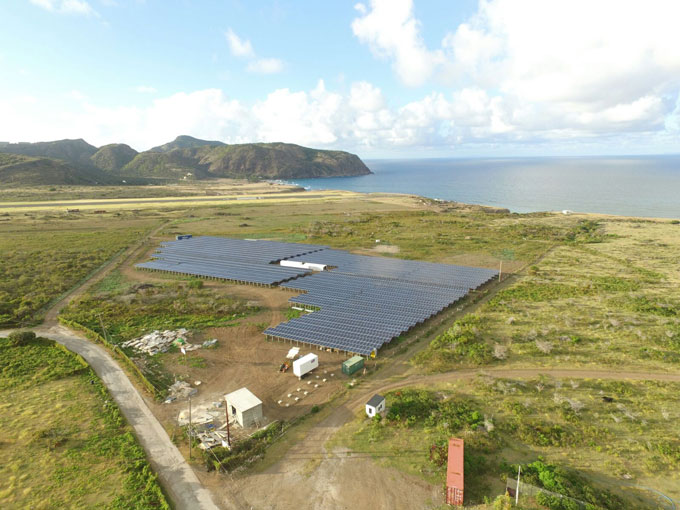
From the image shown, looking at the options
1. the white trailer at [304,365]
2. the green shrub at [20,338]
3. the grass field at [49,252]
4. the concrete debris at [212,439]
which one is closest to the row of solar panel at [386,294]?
the white trailer at [304,365]

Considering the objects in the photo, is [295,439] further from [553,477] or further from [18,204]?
[18,204]

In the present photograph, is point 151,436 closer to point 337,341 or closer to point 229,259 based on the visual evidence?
point 337,341

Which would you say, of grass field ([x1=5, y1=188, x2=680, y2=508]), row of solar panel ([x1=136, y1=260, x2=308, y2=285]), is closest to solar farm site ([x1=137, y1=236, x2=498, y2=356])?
row of solar panel ([x1=136, y1=260, x2=308, y2=285])

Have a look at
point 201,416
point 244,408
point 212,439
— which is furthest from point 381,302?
point 212,439

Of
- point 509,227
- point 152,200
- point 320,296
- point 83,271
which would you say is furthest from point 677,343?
point 152,200

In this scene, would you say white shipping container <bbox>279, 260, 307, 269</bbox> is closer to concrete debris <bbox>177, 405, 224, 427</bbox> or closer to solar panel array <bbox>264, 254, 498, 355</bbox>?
solar panel array <bbox>264, 254, 498, 355</bbox>

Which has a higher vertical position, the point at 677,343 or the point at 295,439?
the point at 677,343

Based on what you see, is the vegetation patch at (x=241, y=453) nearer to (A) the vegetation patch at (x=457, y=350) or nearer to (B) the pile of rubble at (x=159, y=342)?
(A) the vegetation patch at (x=457, y=350)
